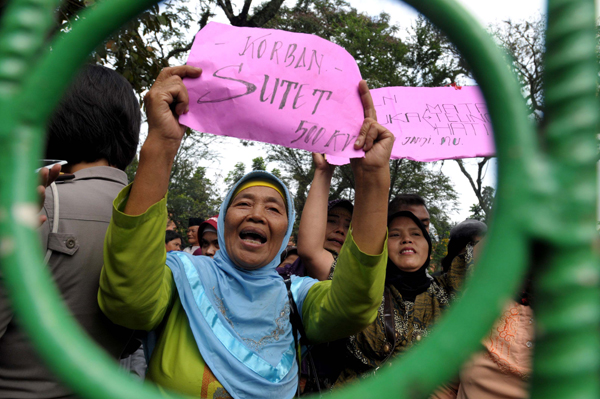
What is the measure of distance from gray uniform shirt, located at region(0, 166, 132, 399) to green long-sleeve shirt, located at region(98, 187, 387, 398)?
7 cm

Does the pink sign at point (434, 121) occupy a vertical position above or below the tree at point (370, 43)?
below

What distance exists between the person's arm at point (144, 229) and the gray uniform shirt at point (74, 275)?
0.22 feet

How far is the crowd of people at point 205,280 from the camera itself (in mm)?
1225

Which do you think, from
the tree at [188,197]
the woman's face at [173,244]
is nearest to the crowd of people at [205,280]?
the woman's face at [173,244]

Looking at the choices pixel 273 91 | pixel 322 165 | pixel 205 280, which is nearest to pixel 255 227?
pixel 205 280

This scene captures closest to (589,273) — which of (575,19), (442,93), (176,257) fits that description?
(575,19)

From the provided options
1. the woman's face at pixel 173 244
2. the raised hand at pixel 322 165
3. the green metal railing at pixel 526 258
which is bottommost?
the woman's face at pixel 173 244

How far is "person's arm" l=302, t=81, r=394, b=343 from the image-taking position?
1.46 meters

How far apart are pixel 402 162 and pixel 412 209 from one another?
12702 mm

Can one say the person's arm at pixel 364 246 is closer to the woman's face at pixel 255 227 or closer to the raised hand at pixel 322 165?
the woman's face at pixel 255 227

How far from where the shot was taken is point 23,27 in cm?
35

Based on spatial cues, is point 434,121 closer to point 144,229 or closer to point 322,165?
point 322,165

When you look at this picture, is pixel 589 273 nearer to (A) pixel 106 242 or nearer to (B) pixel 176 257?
(A) pixel 106 242

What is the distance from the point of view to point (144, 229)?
4.03 feet
